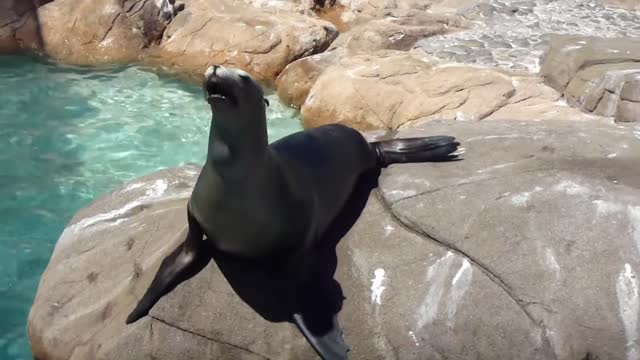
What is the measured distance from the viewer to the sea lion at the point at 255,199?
284 centimetres

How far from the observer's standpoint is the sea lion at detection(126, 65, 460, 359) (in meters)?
2.84

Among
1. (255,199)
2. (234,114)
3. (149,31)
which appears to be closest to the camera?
(234,114)

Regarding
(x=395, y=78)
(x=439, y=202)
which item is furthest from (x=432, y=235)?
(x=395, y=78)

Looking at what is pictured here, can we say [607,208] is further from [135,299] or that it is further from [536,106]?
[536,106]

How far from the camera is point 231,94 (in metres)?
2.71

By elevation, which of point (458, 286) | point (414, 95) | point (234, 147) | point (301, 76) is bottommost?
point (301, 76)

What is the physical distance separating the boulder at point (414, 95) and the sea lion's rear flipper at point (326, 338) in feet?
12.2

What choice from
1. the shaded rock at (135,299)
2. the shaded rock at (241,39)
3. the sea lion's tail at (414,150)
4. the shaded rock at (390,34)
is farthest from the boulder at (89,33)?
the sea lion's tail at (414,150)

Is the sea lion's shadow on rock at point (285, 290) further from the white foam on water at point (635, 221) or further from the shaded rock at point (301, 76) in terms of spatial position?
the shaded rock at point (301, 76)

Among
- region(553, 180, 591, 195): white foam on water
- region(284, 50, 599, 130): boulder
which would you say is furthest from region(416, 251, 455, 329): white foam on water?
region(284, 50, 599, 130): boulder

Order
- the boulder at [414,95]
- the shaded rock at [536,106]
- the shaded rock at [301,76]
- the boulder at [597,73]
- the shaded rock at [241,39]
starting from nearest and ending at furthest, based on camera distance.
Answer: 1. the boulder at [597,73]
2. the shaded rock at [536,106]
3. the boulder at [414,95]
4. the shaded rock at [301,76]
5. the shaded rock at [241,39]

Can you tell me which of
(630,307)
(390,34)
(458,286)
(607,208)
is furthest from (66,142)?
(630,307)

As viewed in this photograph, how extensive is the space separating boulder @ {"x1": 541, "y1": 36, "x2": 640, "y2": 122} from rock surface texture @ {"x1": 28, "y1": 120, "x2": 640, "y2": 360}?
90.6 inches

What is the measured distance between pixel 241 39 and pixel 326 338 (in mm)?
6070
